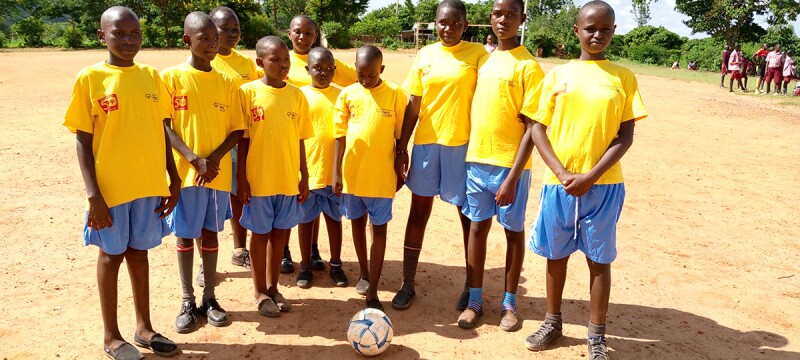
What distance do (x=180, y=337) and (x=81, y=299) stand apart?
1.03m

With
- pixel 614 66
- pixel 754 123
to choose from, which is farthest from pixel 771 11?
pixel 614 66

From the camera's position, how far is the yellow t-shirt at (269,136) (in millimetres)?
3666

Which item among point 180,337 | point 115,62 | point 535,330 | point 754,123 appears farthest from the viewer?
point 754,123

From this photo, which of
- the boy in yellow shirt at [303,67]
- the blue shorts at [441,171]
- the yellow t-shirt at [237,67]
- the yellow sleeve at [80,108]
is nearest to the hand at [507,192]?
the blue shorts at [441,171]

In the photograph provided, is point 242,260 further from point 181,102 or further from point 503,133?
point 503,133

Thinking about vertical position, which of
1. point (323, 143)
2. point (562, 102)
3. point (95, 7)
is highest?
point (95, 7)

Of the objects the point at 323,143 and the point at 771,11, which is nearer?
the point at 323,143

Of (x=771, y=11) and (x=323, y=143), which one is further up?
(x=771, y=11)

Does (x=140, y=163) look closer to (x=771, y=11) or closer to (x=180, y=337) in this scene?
(x=180, y=337)

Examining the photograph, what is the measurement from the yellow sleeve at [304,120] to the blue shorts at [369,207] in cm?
53

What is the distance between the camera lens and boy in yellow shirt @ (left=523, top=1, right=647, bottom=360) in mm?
3164

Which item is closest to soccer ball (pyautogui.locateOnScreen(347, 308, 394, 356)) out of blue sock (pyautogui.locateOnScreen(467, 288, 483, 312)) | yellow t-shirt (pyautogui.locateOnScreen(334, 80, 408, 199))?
blue sock (pyautogui.locateOnScreen(467, 288, 483, 312))

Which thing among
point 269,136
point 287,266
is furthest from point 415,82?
point 287,266

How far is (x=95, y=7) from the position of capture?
38969mm
